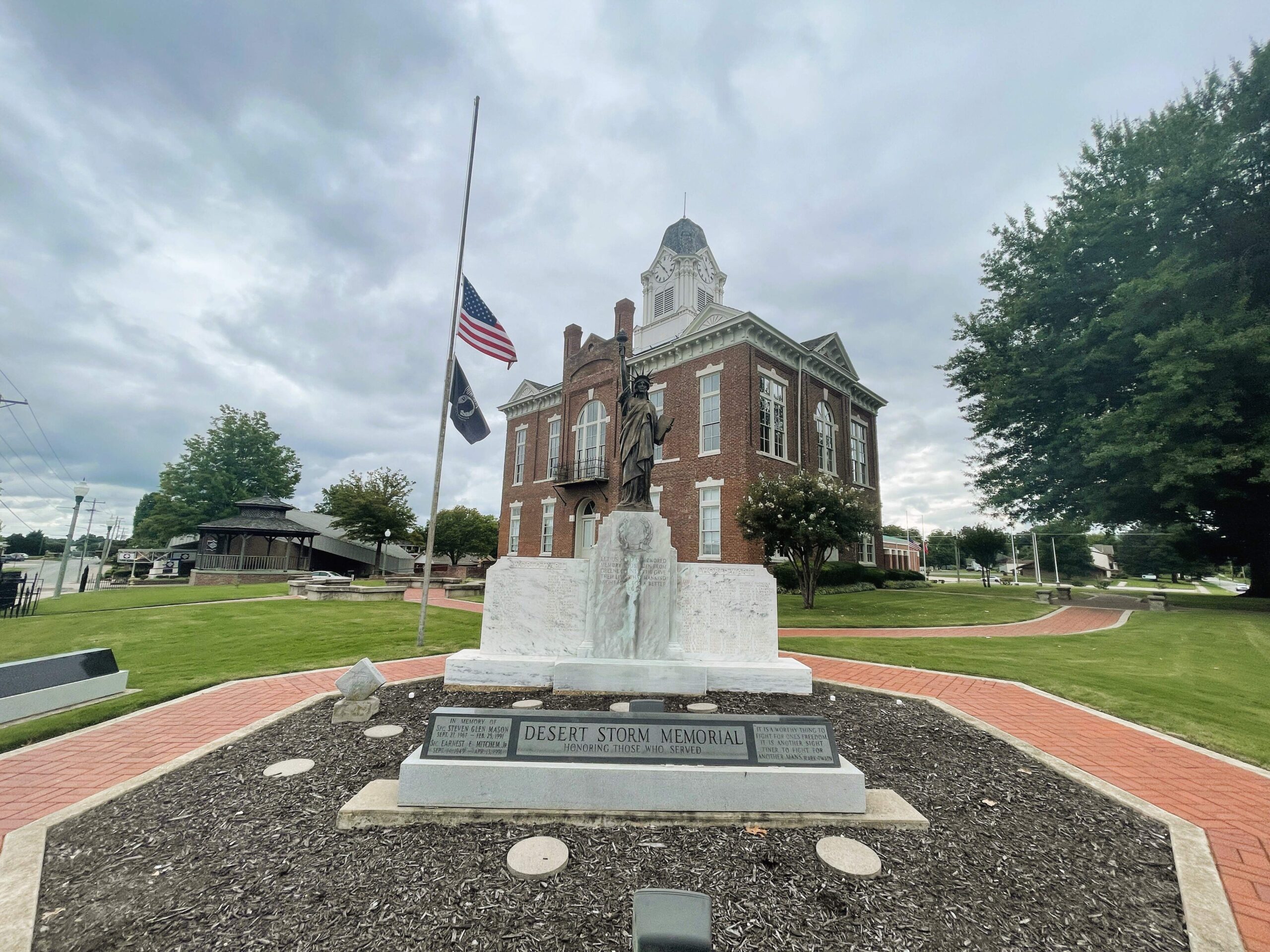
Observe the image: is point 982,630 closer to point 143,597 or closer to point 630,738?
point 630,738

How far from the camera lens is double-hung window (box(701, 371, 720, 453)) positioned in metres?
21.1

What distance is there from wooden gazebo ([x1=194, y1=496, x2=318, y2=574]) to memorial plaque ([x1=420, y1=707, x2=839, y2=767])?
31.7 meters

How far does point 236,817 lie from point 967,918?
432 cm

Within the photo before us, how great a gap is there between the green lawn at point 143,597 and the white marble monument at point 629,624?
1516 centimetres

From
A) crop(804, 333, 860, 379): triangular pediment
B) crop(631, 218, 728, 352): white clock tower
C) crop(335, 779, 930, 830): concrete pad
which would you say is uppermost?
crop(631, 218, 728, 352): white clock tower

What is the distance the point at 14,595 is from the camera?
13.4m

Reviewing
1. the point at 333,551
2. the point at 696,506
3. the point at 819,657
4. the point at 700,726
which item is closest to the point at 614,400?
the point at 696,506

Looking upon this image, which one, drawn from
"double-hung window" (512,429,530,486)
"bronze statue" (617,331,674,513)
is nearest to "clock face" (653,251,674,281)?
"double-hung window" (512,429,530,486)

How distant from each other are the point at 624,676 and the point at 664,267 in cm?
2587

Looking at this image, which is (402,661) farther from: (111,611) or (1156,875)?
(111,611)

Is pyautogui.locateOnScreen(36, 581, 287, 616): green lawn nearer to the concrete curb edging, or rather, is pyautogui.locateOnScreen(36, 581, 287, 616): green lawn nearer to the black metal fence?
the black metal fence

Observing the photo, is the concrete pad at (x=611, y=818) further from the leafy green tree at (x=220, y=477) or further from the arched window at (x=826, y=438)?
the leafy green tree at (x=220, y=477)

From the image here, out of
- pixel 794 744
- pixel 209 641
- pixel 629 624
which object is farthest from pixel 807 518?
pixel 209 641

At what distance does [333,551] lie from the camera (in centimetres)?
4088
